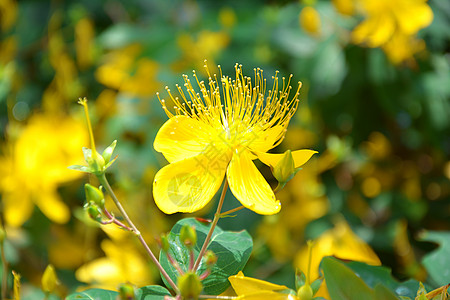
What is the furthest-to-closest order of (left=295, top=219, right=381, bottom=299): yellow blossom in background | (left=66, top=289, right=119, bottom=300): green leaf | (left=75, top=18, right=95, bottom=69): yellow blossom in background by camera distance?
(left=75, top=18, right=95, bottom=69): yellow blossom in background
(left=295, top=219, right=381, bottom=299): yellow blossom in background
(left=66, top=289, right=119, bottom=300): green leaf

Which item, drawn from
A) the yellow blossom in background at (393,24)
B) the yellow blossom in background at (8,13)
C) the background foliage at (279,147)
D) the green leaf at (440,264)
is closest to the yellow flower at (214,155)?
the green leaf at (440,264)

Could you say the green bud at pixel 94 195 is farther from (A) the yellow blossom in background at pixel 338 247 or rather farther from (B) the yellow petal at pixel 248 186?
(A) the yellow blossom in background at pixel 338 247

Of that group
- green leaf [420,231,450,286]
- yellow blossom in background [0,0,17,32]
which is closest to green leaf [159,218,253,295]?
green leaf [420,231,450,286]

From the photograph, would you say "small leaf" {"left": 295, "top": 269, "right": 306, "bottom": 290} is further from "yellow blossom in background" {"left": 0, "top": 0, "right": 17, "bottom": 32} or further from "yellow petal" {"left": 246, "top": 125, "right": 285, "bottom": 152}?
"yellow blossom in background" {"left": 0, "top": 0, "right": 17, "bottom": 32}

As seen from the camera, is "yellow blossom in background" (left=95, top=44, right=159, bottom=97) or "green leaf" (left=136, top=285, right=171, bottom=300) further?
"yellow blossom in background" (left=95, top=44, right=159, bottom=97)

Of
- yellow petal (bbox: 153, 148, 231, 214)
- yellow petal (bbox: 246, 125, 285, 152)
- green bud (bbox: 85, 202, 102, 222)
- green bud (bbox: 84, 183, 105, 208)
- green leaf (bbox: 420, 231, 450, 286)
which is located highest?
green bud (bbox: 84, 183, 105, 208)

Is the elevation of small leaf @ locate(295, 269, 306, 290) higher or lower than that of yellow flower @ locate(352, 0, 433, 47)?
lower

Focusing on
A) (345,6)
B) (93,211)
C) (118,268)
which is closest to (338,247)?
(118,268)

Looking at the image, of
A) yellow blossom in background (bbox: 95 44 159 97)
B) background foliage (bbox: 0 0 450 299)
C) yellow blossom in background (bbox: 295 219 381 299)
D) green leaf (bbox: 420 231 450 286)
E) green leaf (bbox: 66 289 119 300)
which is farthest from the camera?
yellow blossom in background (bbox: 95 44 159 97)
